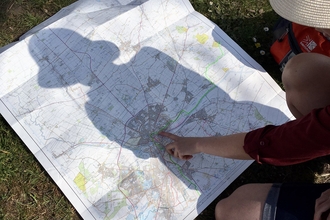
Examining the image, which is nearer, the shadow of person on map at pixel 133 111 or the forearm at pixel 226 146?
the forearm at pixel 226 146

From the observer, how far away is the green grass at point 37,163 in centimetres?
113

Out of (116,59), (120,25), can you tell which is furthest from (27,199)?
(120,25)

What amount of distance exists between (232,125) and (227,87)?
0.46ft

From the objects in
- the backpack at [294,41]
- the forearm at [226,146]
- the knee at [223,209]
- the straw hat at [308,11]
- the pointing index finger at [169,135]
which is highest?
the straw hat at [308,11]

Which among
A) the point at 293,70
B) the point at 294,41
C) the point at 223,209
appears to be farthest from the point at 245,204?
the point at 294,41

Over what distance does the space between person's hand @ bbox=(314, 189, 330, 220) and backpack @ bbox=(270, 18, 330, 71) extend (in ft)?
1.63

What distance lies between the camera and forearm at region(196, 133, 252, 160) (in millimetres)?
931

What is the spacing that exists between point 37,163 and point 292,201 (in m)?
0.80

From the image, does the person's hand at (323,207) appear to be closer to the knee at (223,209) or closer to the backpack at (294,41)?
the knee at (223,209)

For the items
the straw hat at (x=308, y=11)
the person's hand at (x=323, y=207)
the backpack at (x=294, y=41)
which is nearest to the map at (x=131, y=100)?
the backpack at (x=294, y=41)

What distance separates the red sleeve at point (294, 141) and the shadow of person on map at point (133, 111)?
0.34 m

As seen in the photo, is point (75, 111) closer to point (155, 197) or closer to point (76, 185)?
point (76, 185)

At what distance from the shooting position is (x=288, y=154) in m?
0.83

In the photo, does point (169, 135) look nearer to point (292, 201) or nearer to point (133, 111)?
point (133, 111)
